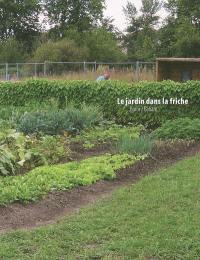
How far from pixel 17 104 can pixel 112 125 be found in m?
5.09

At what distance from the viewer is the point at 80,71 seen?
33188mm

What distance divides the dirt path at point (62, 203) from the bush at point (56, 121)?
3.45 m

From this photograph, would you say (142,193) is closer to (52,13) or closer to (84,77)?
(84,77)

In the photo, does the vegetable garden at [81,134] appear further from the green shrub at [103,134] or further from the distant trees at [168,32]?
the distant trees at [168,32]

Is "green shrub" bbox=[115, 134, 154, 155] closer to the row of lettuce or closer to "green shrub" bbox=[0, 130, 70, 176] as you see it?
the row of lettuce

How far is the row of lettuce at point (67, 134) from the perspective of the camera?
859cm

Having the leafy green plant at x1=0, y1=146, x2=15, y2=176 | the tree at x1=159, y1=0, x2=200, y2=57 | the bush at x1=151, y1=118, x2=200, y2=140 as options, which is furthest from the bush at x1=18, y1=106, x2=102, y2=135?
the tree at x1=159, y1=0, x2=200, y2=57

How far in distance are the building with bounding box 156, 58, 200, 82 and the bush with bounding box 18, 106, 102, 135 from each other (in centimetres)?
982

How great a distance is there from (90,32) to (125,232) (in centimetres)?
5241

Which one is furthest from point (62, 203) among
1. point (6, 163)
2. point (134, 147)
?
point (134, 147)

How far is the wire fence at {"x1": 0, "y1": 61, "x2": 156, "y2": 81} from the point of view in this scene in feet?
A: 92.3

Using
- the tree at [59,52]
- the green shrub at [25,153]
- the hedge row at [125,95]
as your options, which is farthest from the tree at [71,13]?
the green shrub at [25,153]

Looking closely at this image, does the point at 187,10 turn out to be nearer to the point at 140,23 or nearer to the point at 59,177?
the point at 140,23

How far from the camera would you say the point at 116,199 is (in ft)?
25.2
